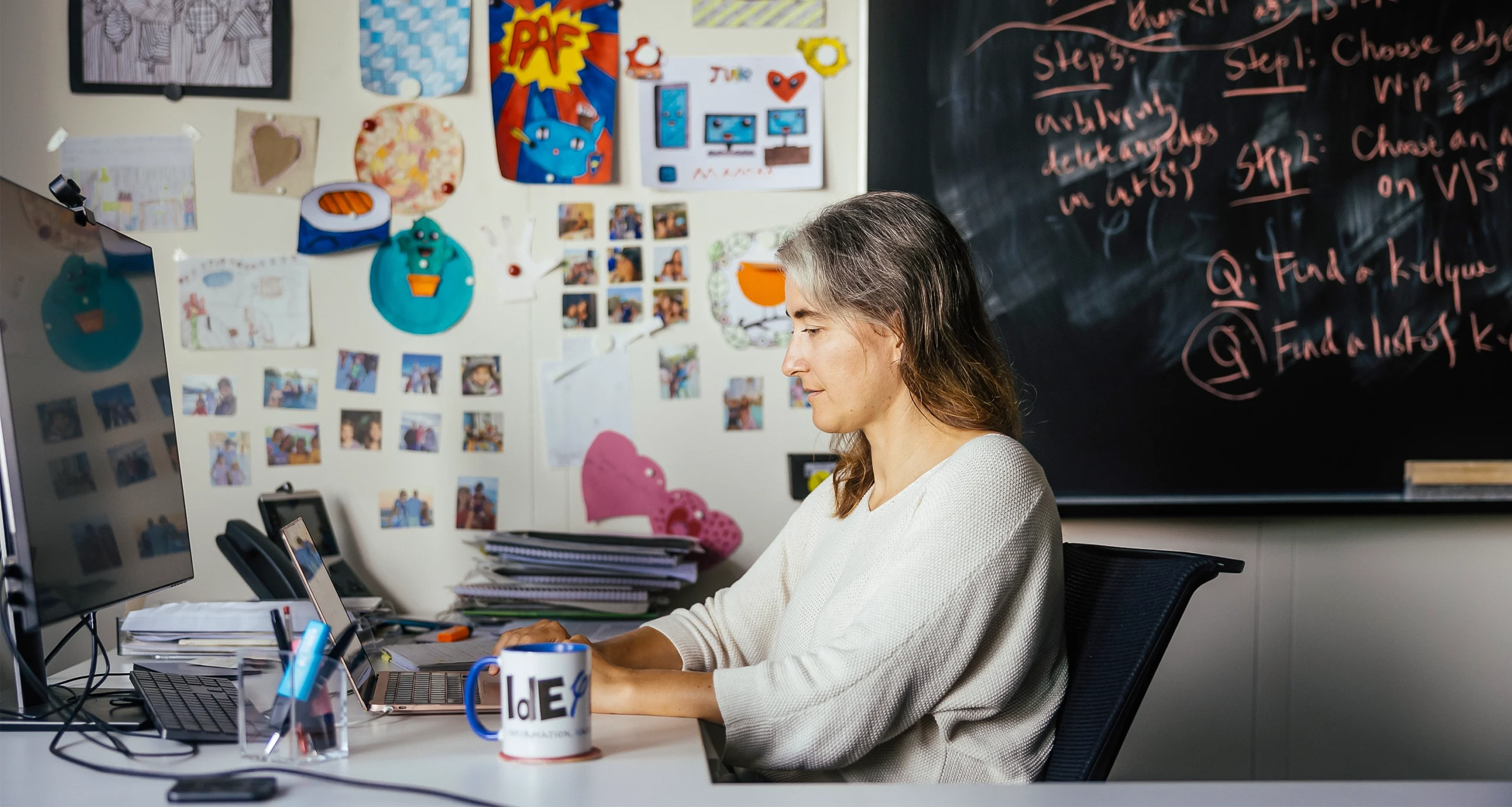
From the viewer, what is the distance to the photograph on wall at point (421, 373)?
191 centimetres

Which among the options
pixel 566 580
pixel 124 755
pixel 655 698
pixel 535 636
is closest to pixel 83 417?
pixel 124 755

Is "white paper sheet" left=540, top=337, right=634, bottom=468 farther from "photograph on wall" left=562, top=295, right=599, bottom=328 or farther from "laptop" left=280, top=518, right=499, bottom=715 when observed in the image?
"laptop" left=280, top=518, right=499, bottom=715

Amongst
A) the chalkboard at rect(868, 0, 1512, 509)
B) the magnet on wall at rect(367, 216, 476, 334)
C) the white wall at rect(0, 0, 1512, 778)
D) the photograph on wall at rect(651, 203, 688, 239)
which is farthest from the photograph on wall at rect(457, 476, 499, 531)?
the chalkboard at rect(868, 0, 1512, 509)

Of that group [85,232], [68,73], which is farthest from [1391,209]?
[68,73]

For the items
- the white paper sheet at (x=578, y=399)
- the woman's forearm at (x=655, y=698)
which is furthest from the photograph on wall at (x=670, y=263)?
the woman's forearm at (x=655, y=698)

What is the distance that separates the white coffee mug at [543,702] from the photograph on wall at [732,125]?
1.14 meters

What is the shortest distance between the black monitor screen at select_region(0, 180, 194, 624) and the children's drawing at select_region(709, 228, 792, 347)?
2.89 ft

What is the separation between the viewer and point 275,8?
6.13 feet

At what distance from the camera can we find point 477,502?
1.92 meters

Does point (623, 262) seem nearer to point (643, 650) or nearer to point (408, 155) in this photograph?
point (408, 155)

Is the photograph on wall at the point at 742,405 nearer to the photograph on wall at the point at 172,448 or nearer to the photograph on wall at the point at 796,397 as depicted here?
the photograph on wall at the point at 796,397

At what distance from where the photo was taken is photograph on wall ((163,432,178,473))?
134cm

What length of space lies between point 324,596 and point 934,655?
25.6 inches

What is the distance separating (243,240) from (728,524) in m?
0.95
